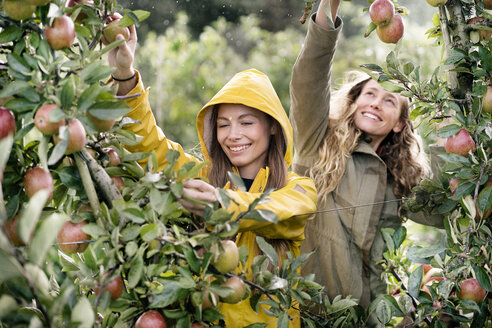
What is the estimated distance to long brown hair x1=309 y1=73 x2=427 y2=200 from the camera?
131 cm

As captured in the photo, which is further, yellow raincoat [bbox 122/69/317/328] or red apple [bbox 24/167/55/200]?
yellow raincoat [bbox 122/69/317/328]

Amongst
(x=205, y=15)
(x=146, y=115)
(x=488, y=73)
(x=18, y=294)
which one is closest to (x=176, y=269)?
(x=18, y=294)

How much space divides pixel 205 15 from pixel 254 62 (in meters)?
0.74

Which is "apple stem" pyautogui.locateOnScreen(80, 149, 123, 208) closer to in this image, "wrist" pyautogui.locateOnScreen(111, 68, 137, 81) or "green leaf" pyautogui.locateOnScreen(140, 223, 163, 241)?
"green leaf" pyautogui.locateOnScreen(140, 223, 163, 241)

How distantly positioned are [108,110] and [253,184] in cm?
51

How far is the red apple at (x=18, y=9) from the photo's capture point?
2.03ft

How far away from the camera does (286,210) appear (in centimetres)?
92

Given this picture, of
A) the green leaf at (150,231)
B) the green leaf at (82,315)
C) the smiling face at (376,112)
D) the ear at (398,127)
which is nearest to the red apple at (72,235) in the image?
the green leaf at (150,231)

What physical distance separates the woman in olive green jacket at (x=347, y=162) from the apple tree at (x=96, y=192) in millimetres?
453

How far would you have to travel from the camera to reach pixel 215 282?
2.38 ft

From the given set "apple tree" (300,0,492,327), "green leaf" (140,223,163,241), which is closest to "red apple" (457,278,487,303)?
"apple tree" (300,0,492,327)

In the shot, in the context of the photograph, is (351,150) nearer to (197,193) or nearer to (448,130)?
(448,130)

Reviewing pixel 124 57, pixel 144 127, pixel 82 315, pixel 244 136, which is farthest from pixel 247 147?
pixel 82 315

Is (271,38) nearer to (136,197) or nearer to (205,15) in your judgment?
(205,15)
